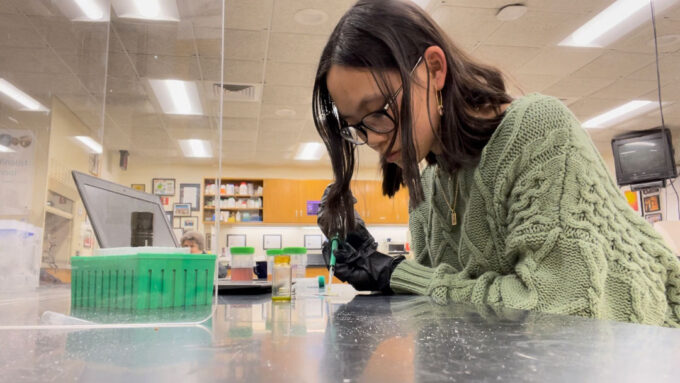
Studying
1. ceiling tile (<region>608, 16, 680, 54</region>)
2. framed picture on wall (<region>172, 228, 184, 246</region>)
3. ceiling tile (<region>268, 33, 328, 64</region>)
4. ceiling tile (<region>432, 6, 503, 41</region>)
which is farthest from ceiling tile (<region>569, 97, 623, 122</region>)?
framed picture on wall (<region>172, 228, 184, 246</region>)

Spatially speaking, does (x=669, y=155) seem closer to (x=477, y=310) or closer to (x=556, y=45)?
Result: (x=556, y=45)

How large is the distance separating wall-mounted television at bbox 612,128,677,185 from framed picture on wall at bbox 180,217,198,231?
484 centimetres

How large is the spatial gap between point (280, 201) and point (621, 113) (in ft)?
15.5

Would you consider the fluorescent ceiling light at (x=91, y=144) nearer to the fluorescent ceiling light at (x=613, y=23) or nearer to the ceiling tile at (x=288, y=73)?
the ceiling tile at (x=288, y=73)

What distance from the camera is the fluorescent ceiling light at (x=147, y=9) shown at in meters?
1.04

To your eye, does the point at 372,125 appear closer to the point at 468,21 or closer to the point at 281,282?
the point at 281,282

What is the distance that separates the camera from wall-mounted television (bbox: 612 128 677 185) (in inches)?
184

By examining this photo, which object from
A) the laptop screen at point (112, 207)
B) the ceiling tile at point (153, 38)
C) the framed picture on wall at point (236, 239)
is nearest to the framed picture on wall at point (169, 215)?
the laptop screen at point (112, 207)

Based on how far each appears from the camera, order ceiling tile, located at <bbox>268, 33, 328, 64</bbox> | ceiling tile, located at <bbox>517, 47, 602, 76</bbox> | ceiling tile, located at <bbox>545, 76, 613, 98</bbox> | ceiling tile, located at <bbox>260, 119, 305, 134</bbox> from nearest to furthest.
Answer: ceiling tile, located at <bbox>268, 33, 328, 64</bbox>, ceiling tile, located at <bbox>517, 47, 602, 76</bbox>, ceiling tile, located at <bbox>545, 76, 613, 98</bbox>, ceiling tile, located at <bbox>260, 119, 305, 134</bbox>

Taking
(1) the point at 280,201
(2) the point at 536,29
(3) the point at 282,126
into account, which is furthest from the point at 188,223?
(1) the point at 280,201

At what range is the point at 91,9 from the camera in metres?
1.15

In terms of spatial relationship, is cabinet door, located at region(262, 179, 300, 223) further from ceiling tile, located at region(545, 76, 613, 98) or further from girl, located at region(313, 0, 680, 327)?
girl, located at region(313, 0, 680, 327)

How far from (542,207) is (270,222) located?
661 centimetres

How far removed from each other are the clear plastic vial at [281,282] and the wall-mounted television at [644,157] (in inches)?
193
